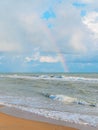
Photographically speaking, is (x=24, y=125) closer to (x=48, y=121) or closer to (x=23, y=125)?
(x=23, y=125)

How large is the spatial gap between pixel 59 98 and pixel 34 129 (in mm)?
9081

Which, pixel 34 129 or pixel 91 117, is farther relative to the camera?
pixel 91 117

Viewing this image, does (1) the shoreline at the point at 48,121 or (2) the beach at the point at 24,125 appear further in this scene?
(1) the shoreline at the point at 48,121

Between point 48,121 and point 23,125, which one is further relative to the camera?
point 48,121

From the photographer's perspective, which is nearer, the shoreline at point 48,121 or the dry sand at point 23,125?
the dry sand at point 23,125

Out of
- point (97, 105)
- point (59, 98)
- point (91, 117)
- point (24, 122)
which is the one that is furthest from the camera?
point (59, 98)

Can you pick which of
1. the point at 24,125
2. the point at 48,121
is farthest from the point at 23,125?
the point at 48,121

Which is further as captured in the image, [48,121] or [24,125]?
[48,121]

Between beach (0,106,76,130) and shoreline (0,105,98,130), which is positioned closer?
beach (0,106,76,130)

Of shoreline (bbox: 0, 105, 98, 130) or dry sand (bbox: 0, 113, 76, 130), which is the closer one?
dry sand (bbox: 0, 113, 76, 130)

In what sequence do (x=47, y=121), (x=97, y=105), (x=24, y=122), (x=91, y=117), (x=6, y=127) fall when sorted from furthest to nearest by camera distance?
(x=97, y=105), (x=91, y=117), (x=47, y=121), (x=24, y=122), (x=6, y=127)

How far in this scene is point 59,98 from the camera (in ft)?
56.9

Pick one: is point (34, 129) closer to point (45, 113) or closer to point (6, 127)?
point (6, 127)

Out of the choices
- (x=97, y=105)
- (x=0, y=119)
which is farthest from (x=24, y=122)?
(x=97, y=105)
